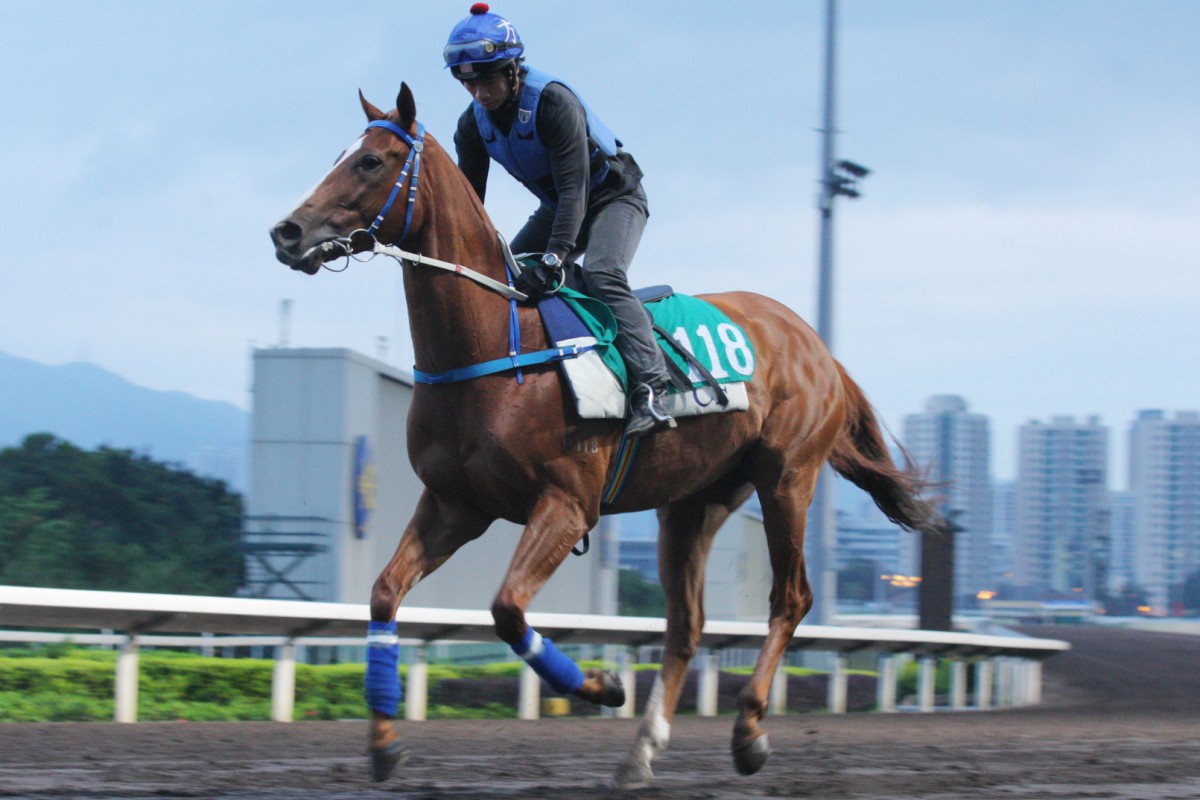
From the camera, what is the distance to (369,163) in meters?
4.59

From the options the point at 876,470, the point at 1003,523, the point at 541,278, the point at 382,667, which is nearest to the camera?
the point at 382,667

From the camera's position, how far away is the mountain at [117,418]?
16781mm

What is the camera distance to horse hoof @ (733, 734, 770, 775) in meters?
5.35

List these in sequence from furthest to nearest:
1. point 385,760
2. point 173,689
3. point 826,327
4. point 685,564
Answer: point 826,327
point 173,689
point 685,564
point 385,760

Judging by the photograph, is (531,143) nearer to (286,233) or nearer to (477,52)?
(477,52)

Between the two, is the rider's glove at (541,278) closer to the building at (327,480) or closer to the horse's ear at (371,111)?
the horse's ear at (371,111)

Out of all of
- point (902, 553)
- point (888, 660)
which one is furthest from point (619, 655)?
point (902, 553)

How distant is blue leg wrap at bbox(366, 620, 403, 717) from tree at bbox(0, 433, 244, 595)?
815 cm

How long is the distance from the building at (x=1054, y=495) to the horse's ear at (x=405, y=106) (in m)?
171

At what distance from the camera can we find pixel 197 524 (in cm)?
1519

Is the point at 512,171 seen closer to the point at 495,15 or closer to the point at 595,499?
the point at 495,15

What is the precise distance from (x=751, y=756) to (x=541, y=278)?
1.90m

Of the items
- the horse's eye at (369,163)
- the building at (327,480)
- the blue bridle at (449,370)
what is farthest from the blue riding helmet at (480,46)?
the building at (327,480)

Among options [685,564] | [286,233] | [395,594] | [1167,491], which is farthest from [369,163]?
[1167,491]
